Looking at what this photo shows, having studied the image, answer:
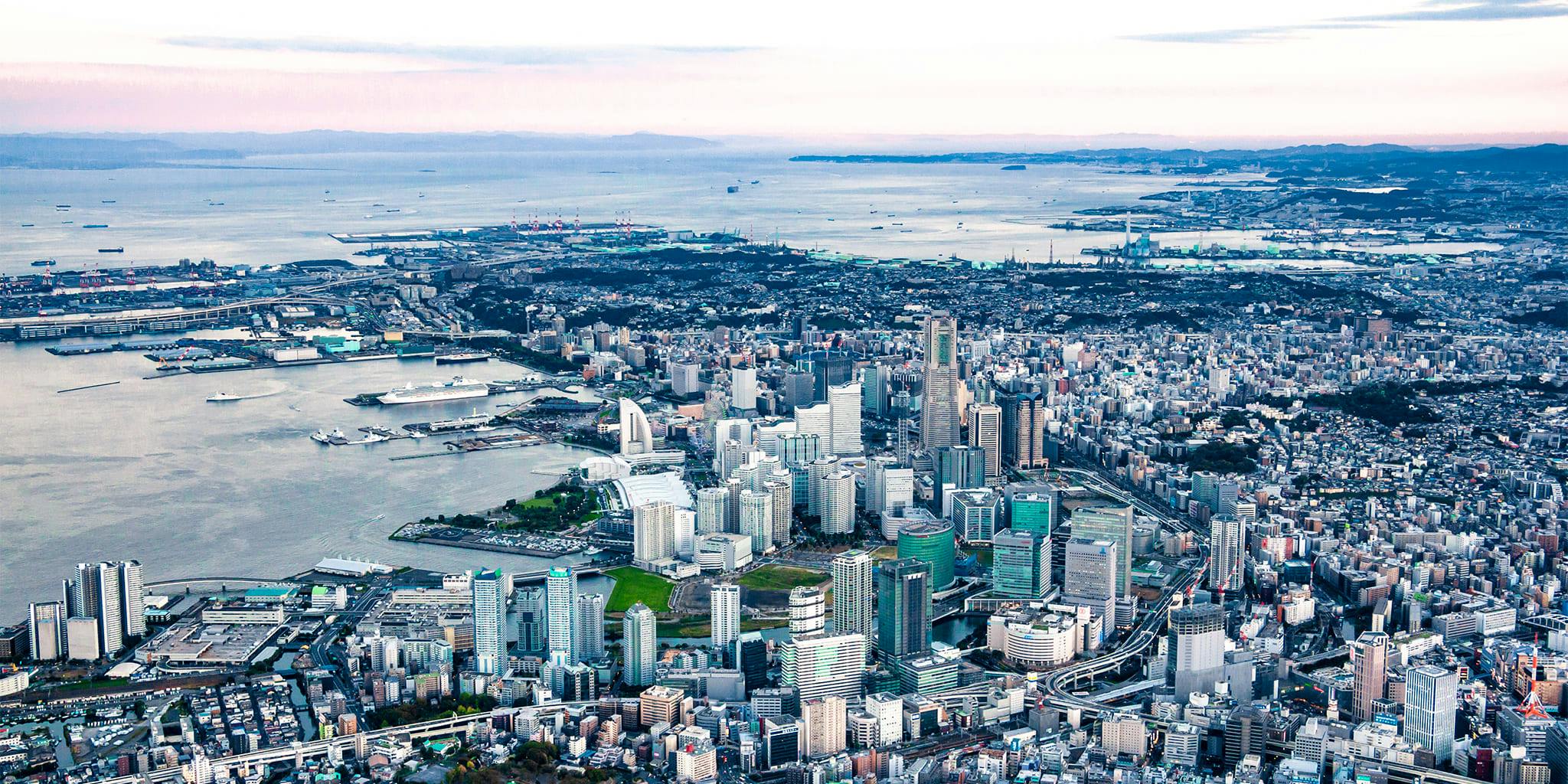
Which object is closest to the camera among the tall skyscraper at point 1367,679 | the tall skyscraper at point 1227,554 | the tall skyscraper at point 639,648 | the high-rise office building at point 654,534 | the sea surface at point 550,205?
the tall skyscraper at point 1367,679

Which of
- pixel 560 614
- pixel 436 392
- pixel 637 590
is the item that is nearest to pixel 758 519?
pixel 637 590

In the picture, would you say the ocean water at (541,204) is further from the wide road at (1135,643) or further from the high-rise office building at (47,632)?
the high-rise office building at (47,632)

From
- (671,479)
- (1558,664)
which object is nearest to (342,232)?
(671,479)

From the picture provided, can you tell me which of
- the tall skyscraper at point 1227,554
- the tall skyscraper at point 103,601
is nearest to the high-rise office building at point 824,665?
the tall skyscraper at point 1227,554

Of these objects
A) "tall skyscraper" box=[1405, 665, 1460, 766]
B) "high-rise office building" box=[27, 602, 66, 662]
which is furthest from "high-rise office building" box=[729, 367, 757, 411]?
"tall skyscraper" box=[1405, 665, 1460, 766]

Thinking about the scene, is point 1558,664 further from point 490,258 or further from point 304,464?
point 490,258

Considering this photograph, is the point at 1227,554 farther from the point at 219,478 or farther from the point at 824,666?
the point at 219,478
